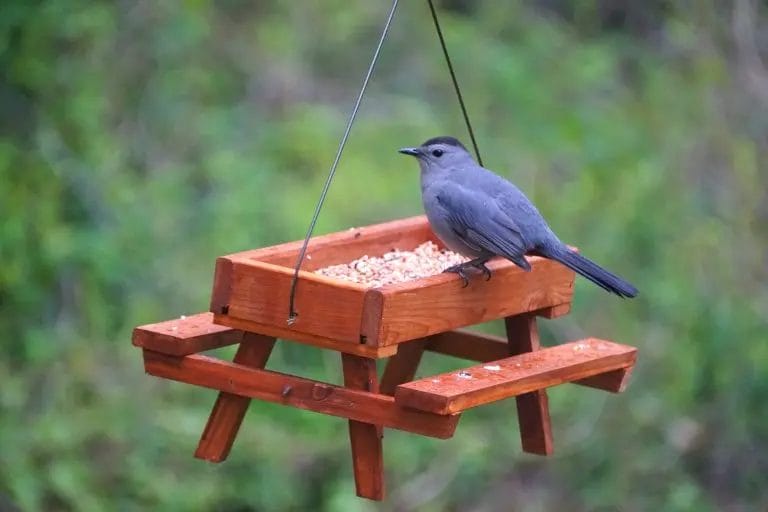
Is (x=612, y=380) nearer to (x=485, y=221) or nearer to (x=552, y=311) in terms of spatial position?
(x=552, y=311)

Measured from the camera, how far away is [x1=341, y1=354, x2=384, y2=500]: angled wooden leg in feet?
11.3

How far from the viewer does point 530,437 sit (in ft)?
13.0

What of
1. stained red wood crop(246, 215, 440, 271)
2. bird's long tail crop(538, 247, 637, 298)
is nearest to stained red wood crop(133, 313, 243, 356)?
stained red wood crop(246, 215, 440, 271)

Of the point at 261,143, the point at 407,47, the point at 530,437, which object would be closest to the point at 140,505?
the point at 530,437

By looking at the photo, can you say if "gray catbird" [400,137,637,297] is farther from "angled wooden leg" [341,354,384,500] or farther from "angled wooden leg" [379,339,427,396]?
"angled wooden leg" [341,354,384,500]

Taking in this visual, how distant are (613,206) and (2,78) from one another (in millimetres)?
3251

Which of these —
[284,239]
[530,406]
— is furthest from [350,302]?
[284,239]

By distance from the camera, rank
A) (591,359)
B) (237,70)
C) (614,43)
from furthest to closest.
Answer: (614,43) → (237,70) → (591,359)

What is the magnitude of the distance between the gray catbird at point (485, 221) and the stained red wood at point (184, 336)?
72 cm

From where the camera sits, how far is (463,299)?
12.0ft

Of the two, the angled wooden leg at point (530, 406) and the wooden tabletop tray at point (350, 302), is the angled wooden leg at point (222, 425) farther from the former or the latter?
the angled wooden leg at point (530, 406)

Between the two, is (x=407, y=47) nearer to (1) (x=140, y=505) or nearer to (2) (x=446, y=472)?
(2) (x=446, y=472)

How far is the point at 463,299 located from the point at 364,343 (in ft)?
1.40

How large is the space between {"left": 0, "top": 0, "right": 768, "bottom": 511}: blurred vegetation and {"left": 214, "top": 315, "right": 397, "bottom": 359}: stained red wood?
2.58m
